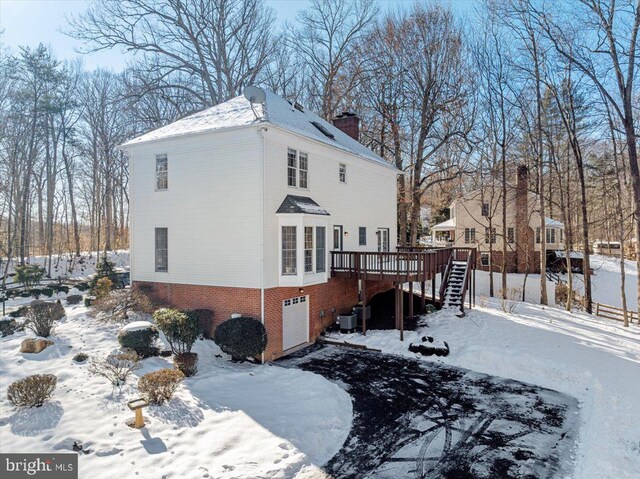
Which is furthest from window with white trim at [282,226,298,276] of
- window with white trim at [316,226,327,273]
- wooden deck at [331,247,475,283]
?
wooden deck at [331,247,475,283]

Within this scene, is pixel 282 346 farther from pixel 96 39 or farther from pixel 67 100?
pixel 67 100

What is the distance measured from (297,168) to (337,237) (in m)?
3.92

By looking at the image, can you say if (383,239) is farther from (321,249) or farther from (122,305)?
(122,305)

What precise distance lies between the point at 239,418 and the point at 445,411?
486 cm

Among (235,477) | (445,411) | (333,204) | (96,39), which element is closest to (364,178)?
(333,204)

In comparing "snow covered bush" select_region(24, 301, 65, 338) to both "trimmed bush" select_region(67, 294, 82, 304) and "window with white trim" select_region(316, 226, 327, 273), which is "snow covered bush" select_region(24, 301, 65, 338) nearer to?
"trimmed bush" select_region(67, 294, 82, 304)

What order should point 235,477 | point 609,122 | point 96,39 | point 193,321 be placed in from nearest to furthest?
1. point 235,477
2. point 193,321
3. point 609,122
4. point 96,39

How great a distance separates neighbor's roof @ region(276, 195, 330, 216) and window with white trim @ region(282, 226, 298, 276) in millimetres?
710

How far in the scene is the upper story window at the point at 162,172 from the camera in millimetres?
14914

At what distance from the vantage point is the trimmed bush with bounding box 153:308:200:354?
11398 mm

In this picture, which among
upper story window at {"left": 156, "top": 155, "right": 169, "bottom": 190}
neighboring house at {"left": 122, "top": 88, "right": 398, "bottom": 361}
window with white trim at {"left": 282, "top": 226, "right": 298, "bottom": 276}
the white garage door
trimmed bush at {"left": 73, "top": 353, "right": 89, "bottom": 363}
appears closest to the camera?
trimmed bush at {"left": 73, "top": 353, "right": 89, "bottom": 363}

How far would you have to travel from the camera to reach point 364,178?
63.6ft

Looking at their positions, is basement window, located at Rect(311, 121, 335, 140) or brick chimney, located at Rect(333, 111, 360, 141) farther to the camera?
brick chimney, located at Rect(333, 111, 360, 141)

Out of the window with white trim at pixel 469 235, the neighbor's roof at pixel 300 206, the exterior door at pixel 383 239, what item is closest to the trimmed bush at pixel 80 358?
the neighbor's roof at pixel 300 206
